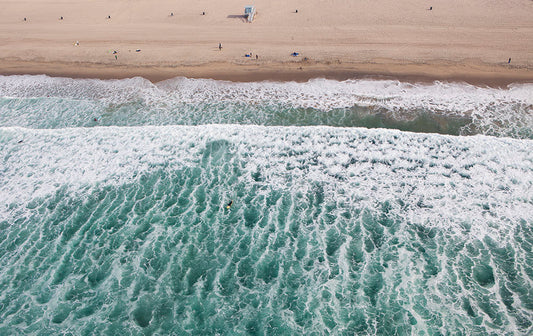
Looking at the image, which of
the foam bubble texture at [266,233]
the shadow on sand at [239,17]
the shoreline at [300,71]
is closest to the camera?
the foam bubble texture at [266,233]

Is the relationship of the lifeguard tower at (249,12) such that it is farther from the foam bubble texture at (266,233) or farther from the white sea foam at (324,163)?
the foam bubble texture at (266,233)

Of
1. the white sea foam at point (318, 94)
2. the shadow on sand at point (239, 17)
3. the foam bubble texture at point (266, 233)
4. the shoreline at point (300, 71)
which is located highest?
the shadow on sand at point (239, 17)

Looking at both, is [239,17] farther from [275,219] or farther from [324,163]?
[275,219]

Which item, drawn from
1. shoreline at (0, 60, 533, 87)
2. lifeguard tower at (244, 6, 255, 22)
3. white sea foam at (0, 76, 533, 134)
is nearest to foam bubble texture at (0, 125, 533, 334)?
white sea foam at (0, 76, 533, 134)

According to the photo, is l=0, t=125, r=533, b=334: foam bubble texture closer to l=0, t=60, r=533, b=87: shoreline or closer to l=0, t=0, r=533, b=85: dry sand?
l=0, t=60, r=533, b=87: shoreline

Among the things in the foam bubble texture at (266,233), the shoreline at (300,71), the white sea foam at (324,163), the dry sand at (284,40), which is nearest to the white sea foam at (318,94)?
the shoreline at (300,71)

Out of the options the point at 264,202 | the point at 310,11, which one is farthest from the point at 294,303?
the point at 310,11

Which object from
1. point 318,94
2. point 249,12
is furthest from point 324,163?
point 249,12

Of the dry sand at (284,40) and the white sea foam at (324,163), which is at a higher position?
the dry sand at (284,40)
